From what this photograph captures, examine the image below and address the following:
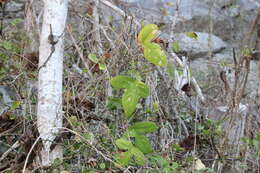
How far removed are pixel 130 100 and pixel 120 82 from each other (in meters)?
0.08

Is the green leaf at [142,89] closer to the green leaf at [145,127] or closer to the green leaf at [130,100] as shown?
the green leaf at [130,100]

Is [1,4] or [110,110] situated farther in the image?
[1,4]

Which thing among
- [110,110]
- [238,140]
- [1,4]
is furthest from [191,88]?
[1,4]

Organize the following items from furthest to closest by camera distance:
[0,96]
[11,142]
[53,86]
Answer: [0,96] → [11,142] → [53,86]

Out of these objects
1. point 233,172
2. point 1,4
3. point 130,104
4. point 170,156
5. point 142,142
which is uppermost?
point 1,4

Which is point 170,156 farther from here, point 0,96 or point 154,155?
point 0,96

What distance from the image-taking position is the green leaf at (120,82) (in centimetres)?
122

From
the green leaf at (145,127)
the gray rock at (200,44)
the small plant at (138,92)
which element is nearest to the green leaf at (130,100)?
the small plant at (138,92)

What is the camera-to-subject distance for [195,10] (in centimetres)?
510

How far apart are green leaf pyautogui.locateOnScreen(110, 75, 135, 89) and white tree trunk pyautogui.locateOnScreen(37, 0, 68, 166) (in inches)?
9.9

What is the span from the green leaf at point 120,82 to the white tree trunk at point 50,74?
253 millimetres

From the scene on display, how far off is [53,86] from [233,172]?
103 centimetres

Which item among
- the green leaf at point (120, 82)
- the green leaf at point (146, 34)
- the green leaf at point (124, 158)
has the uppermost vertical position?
the green leaf at point (146, 34)

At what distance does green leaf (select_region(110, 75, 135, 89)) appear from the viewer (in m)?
1.22
